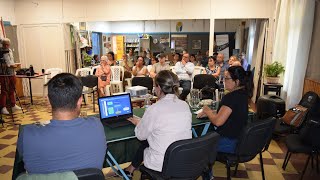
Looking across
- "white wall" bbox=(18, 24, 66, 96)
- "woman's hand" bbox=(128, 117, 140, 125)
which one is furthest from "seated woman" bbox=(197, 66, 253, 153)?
"white wall" bbox=(18, 24, 66, 96)

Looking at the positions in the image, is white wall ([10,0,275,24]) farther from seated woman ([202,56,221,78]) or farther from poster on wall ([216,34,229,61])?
poster on wall ([216,34,229,61])

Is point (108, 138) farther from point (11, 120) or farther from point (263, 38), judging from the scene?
point (263, 38)

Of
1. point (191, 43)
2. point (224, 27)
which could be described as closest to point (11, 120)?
point (191, 43)

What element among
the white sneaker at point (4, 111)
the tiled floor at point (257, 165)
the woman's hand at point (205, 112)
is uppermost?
the woman's hand at point (205, 112)

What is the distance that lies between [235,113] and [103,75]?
4.30m

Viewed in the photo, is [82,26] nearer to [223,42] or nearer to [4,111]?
[4,111]

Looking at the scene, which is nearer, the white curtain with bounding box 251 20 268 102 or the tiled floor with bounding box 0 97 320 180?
the tiled floor with bounding box 0 97 320 180

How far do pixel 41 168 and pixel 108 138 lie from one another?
2.62ft

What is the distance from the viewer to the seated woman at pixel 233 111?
8.01 feet

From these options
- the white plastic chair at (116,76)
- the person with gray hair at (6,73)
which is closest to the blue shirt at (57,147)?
the person with gray hair at (6,73)

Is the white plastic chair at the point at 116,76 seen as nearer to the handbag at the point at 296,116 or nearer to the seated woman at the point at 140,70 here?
the seated woman at the point at 140,70

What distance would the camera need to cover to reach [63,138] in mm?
1361

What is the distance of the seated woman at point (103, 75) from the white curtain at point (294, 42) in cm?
390

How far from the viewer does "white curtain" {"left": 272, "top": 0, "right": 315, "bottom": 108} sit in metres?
4.43
